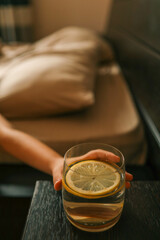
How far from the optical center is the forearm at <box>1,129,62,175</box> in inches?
19.6

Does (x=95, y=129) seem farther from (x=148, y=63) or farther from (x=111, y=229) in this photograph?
(x=111, y=229)

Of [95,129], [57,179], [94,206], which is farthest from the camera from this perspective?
[95,129]

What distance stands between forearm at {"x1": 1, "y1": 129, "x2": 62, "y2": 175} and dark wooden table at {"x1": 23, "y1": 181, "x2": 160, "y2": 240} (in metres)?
0.09

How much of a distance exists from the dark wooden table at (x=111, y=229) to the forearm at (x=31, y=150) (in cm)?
9

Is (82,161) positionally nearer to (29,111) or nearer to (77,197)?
(77,197)

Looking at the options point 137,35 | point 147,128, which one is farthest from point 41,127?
point 137,35

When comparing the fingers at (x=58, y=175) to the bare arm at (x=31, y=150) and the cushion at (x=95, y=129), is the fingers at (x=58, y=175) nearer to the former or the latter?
the bare arm at (x=31, y=150)

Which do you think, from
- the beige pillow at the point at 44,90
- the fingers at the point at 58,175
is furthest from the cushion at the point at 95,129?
the fingers at the point at 58,175

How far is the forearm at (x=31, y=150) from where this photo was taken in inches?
19.6

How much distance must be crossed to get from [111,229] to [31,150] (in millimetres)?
282

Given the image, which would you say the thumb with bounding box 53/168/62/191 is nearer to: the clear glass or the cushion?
the clear glass

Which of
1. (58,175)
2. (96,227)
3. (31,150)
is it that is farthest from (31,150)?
(96,227)

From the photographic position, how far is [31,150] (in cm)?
54

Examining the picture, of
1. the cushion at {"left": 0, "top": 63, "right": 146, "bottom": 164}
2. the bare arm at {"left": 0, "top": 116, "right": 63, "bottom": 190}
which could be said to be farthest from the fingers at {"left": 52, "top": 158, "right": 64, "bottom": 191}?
the cushion at {"left": 0, "top": 63, "right": 146, "bottom": 164}
